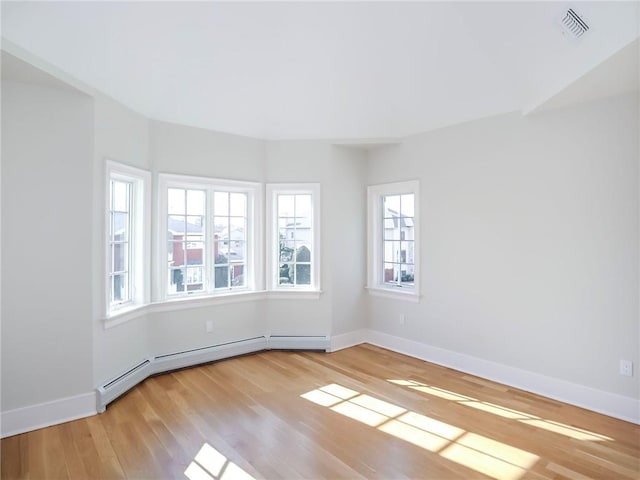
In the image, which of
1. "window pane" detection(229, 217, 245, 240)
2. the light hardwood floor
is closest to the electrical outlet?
the light hardwood floor

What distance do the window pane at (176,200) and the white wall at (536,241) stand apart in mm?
2646

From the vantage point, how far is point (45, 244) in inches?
114

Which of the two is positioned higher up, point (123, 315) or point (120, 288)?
point (120, 288)

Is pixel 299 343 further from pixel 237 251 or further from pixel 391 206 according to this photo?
pixel 391 206

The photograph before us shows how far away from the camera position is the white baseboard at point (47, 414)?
8.96 feet

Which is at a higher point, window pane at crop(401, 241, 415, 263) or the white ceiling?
the white ceiling

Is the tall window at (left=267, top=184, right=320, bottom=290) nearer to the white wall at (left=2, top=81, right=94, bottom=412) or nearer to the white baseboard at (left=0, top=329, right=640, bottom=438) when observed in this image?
the white baseboard at (left=0, top=329, right=640, bottom=438)

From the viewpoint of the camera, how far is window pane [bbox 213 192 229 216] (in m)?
4.40

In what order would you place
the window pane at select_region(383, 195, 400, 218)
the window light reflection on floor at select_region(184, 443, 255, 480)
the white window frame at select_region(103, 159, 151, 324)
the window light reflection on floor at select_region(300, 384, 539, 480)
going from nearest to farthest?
1. the window light reflection on floor at select_region(184, 443, 255, 480)
2. the window light reflection on floor at select_region(300, 384, 539, 480)
3. the white window frame at select_region(103, 159, 151, 324)
4. the window pane at select_region(383, 195, 400, 218)

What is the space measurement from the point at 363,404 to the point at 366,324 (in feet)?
6.29

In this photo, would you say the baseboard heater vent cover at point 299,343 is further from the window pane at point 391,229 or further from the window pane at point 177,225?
the window pane at point 177,225

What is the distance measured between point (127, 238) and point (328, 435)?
259 cm

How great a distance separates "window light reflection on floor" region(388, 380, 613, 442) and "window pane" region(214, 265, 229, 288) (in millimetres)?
2178

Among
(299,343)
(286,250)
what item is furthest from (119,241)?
(299,343)
